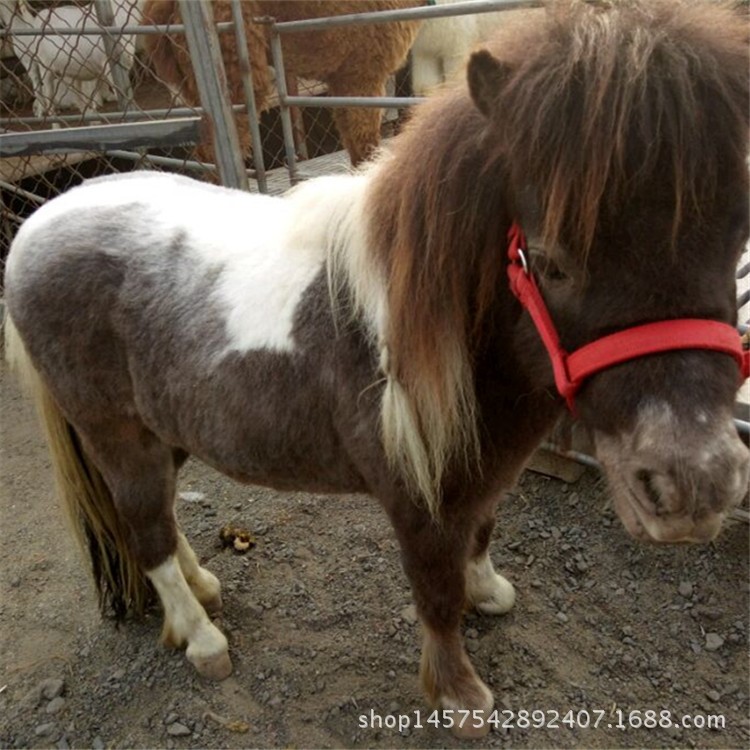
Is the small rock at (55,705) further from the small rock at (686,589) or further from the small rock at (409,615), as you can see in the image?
the small rock at (686,589)

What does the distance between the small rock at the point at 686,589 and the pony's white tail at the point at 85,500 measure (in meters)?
1.67

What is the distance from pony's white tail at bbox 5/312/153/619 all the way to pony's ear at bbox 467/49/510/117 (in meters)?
1.49

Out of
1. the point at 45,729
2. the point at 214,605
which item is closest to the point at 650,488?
the point at 214,605

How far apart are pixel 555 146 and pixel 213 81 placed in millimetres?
1911

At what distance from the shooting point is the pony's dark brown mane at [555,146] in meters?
0.89

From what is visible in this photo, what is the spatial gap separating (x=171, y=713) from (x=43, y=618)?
0.68m

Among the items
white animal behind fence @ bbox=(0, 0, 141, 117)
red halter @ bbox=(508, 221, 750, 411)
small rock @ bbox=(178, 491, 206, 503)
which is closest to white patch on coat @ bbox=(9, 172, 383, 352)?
red halter @ bbox=(508, 221, 750, 411)

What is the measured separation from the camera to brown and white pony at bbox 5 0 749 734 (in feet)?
2.98

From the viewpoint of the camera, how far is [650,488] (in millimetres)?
951

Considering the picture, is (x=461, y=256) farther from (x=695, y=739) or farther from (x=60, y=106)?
(x=60, y=106)

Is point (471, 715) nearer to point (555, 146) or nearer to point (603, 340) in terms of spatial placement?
point (603, 340)

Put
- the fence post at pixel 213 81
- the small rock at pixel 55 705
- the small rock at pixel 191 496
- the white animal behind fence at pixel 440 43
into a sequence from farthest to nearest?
the white animal behind fence at pixel 440 43, the small rock at pixel 191 496, the fence post at pixel 213 81, the small rock at pixel 55 705

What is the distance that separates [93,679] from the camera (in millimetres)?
1971

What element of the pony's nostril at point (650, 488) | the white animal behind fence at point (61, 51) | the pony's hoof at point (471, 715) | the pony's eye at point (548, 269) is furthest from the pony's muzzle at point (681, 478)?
the white animal behind fence at point (61, 51)
